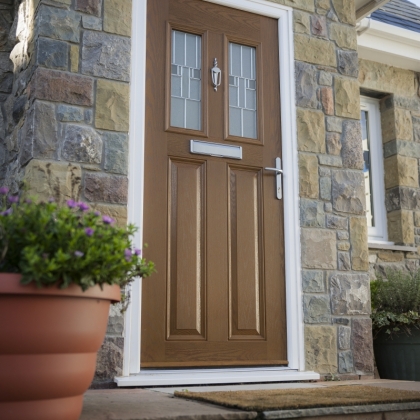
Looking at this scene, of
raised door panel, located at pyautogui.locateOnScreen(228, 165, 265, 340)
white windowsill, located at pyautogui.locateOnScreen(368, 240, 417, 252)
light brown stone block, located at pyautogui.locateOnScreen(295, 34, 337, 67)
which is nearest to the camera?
raised door panel, located at pyautogui.locateOnScreen(228, 165, 265, 340)

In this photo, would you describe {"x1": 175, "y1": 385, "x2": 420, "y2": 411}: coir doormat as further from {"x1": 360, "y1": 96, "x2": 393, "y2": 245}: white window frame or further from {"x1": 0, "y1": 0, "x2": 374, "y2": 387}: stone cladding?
{"x1": 360, "y1": 96, "x2": 393, "y2": 245}: white window frame

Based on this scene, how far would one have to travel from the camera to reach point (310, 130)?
4.37 meters

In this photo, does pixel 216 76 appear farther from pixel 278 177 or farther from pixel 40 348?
pixel 40 348

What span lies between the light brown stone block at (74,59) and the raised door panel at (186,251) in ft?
2.60

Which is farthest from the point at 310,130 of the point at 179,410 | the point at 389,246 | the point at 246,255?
the point at 179,410

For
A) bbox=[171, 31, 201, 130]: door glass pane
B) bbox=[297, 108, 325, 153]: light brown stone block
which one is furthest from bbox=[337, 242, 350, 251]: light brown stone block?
bbox=[171, 31, 201, 130]: door glass pane

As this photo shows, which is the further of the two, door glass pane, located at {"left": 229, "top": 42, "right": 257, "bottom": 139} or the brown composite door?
door glass pane, located at {"left": 229, "top": 42, "right": 257, "bottom": 139}

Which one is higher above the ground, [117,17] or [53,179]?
[117,17]

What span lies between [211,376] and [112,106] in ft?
5.59

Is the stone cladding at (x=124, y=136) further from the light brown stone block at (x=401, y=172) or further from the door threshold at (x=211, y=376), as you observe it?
the light brown stone block at (x=401, y=172)

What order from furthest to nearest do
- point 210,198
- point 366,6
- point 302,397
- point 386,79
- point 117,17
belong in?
point 386,79, point 366,6, point 210,198, point 117,17, point 302,397

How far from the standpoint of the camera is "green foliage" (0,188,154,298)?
2.06 meters

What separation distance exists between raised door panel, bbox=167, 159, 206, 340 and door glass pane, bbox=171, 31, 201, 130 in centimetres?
30

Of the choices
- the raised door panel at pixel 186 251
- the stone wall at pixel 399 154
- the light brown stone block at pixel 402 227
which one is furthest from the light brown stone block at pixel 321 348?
the light brown stone block at pixel 402 227
